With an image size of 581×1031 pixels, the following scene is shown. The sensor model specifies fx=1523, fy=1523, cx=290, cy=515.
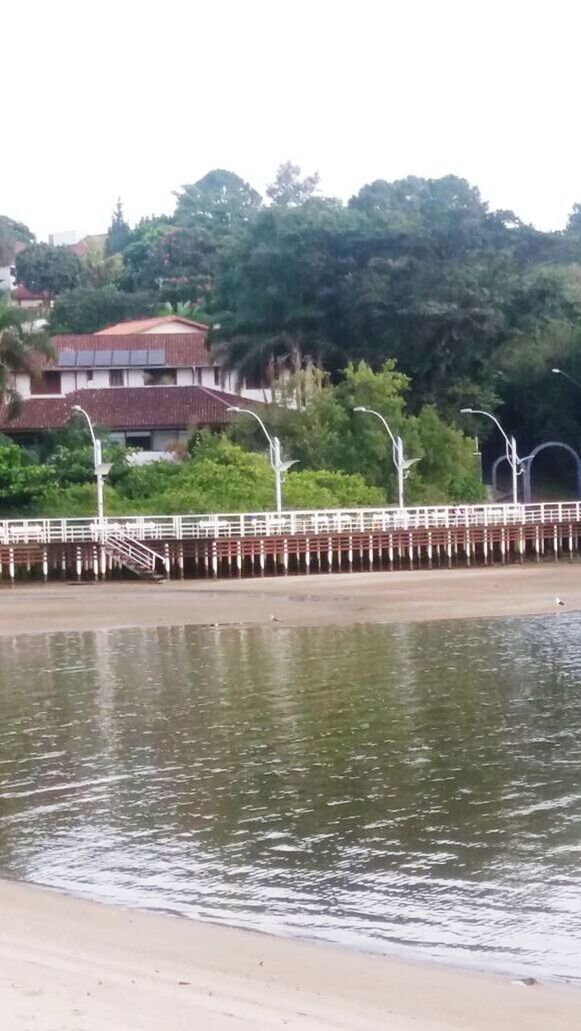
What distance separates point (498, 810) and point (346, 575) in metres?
43.2

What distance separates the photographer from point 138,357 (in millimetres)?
93438

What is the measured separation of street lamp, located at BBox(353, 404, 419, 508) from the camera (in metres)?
69.6

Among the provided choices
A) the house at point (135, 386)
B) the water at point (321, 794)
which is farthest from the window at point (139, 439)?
the water at point (321, 794)

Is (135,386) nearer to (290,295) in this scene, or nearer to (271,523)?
(290,295)

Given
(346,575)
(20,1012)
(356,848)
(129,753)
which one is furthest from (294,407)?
(20,1012)

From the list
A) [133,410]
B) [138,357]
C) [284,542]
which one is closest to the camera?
[284,542]

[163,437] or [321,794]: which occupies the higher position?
[163,437]

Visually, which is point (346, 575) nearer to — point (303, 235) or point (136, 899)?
point (303, 235)

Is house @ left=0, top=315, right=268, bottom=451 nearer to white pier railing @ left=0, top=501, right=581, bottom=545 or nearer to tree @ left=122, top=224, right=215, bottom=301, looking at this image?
white pier railing @ left=0, top=501, right=581, bottom=545

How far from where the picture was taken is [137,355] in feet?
307

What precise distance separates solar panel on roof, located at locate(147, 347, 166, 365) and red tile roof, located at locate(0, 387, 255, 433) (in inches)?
230

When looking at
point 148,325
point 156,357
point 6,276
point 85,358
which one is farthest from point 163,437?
point 6,276

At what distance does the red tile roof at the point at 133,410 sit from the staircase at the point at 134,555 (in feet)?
72.9

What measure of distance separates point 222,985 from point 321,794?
7.91 m
